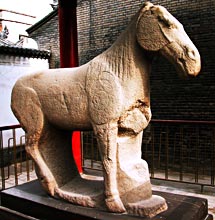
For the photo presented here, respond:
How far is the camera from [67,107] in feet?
8.02

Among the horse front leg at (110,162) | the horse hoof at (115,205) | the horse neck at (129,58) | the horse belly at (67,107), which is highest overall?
the horse neck at (129,58)

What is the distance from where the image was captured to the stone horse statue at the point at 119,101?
7.04ft

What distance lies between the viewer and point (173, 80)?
6484mm

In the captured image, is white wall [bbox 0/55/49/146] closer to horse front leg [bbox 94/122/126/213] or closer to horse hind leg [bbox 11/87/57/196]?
horse hind leg [bbox 11/87/57/196]

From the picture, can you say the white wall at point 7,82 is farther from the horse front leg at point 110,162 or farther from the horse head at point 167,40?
the horse head at point 167,40

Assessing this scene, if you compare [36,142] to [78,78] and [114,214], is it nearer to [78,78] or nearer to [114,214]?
[78,78]

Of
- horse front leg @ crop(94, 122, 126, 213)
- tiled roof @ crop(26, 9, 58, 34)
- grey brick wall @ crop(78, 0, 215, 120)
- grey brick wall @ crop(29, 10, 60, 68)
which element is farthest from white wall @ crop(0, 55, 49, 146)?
horse front leg @ crop(94, 122, 126, 213)

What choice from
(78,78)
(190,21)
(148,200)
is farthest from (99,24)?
(148,200)

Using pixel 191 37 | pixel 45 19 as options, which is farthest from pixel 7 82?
pixel 191 37

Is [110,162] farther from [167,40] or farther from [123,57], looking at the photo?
[167,40]

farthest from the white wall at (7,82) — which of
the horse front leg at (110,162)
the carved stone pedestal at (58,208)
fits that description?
the horse front leg at (110,162)

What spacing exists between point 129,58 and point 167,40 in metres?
0.32

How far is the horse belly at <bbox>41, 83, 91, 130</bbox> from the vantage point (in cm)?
238

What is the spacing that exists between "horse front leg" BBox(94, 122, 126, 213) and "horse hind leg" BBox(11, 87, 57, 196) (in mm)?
613
